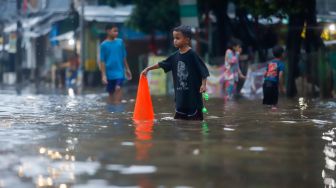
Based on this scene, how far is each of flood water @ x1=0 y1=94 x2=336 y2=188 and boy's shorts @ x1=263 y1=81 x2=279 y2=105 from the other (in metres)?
3.36

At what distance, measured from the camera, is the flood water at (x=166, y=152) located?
18.2 feet

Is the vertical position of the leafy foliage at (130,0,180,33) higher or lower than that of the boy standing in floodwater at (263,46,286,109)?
higher

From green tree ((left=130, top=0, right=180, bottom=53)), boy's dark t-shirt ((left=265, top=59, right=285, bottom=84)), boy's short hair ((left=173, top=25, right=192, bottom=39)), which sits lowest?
Answer: boy's dark t-shirt ((left=265, top=59, right=285, bottom=84))

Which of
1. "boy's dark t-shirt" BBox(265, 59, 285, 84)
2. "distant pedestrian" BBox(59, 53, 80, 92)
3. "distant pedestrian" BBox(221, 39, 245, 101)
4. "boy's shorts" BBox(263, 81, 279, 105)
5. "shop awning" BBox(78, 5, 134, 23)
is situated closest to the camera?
"boy's dark t-shirt" BBox(265, 59, 285, 84)

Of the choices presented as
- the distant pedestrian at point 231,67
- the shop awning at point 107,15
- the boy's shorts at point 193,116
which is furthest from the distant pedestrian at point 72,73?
the boy's shorts at point 193,116

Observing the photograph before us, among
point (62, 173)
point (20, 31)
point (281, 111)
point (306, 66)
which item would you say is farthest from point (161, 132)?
point (20, 31)

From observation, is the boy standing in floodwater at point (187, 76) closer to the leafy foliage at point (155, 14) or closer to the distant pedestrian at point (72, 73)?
the leafy foliage at point (155, 14)

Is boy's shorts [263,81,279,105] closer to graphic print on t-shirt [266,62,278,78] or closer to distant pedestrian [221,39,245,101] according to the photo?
graphic print on t-shirt [266,62,278,78]

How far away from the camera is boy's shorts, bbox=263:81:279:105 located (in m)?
14.5

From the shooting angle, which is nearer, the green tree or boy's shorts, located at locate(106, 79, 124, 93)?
boy's shorts, located at locate(106, 79, 124, 93)

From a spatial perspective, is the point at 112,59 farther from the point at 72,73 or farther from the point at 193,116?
the point at 72,73

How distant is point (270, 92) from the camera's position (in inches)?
574

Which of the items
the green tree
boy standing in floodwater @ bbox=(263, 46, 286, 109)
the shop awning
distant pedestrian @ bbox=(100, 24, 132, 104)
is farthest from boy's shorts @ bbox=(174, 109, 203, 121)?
the shop awning

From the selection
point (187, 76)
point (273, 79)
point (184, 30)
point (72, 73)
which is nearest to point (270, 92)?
point (273, 79)
